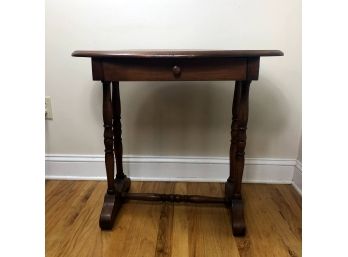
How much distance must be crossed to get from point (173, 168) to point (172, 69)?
0.70 meters

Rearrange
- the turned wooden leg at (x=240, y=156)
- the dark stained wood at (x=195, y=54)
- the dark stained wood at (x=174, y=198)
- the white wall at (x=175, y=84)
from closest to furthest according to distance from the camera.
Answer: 1. the dark stained wood at (x=195, y=54)
2. the turned wooden leg at (x=240, y=156)
3. the dark stained wood at (x=174, y=198)
4. the white wall at (x=175, y=84)

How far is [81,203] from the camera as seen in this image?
1352 millimetres

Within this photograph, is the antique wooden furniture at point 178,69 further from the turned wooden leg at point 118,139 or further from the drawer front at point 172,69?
the turned wooden leg at point 118,139

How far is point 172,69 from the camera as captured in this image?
1018 mm

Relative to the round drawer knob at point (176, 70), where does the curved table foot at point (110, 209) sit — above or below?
below

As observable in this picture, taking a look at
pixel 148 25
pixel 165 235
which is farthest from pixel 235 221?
pixel 148 25

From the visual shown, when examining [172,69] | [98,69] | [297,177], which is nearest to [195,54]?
[172,69]

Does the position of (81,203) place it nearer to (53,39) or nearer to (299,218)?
(53,39)

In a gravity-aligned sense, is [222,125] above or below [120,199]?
above

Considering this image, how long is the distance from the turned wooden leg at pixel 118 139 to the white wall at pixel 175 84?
0.55 feet

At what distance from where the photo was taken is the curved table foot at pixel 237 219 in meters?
1.11

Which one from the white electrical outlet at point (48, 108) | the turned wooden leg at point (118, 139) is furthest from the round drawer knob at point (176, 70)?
the white electrical outlet at point (48, 108)
